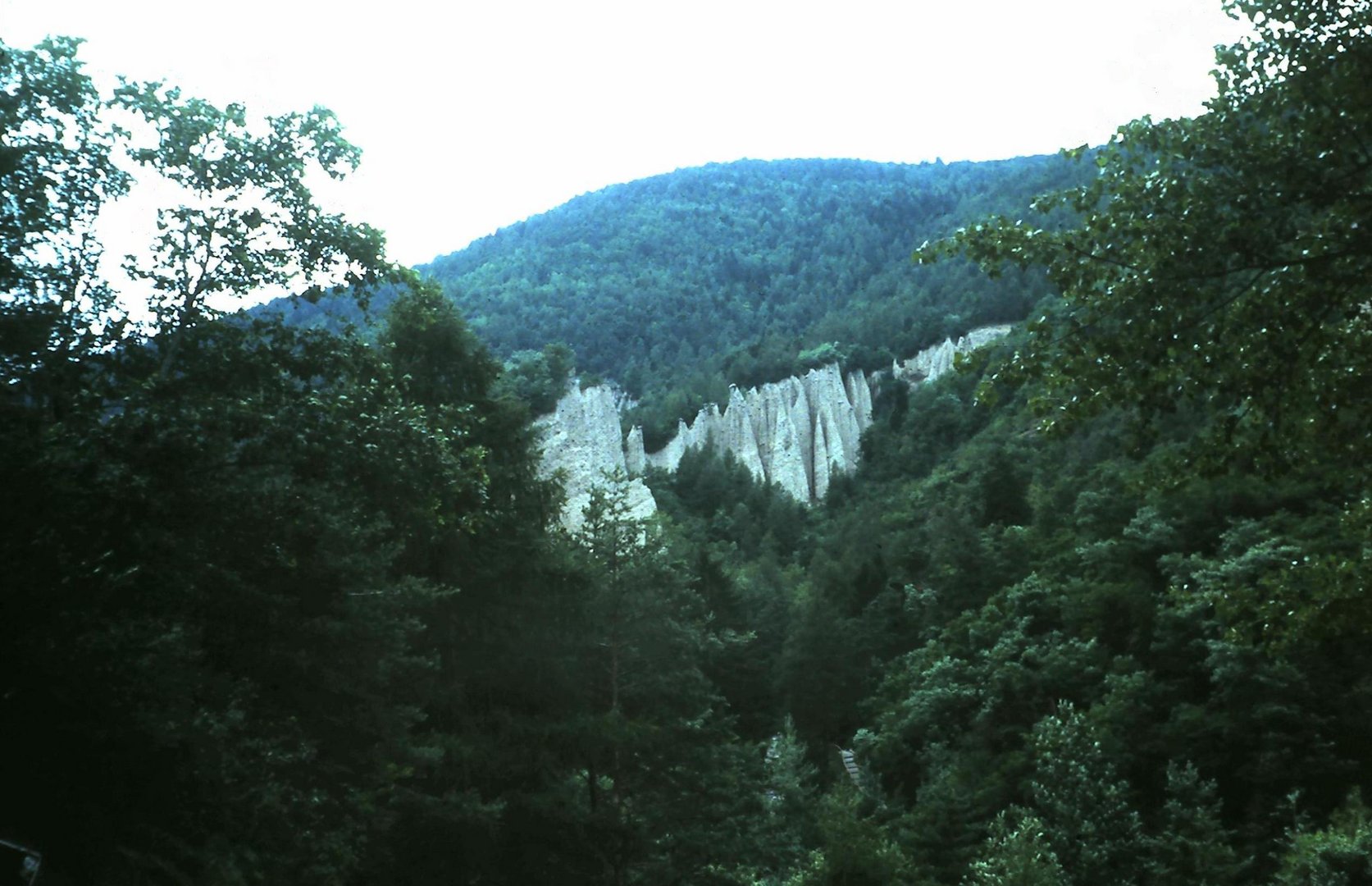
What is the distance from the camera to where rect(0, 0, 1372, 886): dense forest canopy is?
7.88m

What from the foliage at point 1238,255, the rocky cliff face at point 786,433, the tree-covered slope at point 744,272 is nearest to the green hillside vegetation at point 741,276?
the tree-covered slope at point 744,272

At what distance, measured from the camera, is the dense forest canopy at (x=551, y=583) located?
310 inches

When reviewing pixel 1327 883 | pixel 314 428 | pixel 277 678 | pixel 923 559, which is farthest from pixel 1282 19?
pixel 923 559

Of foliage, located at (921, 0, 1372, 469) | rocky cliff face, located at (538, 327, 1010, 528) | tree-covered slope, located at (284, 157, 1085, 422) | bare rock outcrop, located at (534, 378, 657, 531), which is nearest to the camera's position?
foliage, located at (921, 0, 1372, 469)

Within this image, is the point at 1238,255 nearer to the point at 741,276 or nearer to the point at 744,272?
the point at 741,276

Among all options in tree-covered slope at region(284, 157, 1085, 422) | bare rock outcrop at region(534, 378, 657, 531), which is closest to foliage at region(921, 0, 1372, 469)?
bare rock outcrop at region(534, 378, 657, 531)

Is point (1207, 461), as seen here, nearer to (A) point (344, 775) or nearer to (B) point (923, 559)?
(A) point (344, 775)

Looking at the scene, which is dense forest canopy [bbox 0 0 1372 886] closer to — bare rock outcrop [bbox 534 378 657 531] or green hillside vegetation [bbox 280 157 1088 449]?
bare rock outcrop [bbox 534 378 657 531]

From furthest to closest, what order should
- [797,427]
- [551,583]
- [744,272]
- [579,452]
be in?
[744,272] < [797,427] < [579,452] < [551,583]

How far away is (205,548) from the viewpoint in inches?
377

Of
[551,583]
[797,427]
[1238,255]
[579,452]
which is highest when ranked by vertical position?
[1238,255]

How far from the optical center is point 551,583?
18.1 metres

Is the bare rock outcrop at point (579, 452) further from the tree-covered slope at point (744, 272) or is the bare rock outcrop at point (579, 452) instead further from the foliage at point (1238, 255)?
the tree-covered slope at point (744, 272)

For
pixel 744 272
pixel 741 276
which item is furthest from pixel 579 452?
pixel 744 272
